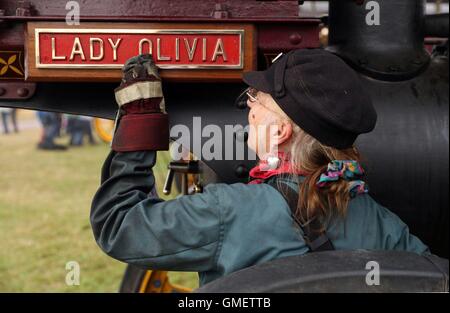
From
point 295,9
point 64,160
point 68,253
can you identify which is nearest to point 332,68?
point 295,9

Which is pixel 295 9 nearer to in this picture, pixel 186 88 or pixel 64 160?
pixel 186 88

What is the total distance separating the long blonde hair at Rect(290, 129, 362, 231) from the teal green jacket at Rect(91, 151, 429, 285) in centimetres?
4

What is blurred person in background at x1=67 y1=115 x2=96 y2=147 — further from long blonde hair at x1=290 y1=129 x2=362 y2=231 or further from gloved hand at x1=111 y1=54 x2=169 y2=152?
long blonde hair at x1=290 y1=129 x2=362 y2=231

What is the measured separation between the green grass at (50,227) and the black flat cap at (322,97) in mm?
1936

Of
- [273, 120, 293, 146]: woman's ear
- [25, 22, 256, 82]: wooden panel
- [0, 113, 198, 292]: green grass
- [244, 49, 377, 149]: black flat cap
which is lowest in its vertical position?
[0, 113, 198, 292]: green grass

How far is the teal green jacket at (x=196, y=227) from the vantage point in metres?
1.21

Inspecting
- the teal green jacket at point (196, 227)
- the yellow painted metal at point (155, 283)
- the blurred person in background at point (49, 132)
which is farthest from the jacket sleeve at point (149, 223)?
the blurred person in background at point (49, 132)

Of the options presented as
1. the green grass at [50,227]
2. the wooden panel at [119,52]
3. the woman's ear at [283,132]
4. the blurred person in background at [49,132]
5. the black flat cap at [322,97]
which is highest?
the wooden panel at [119,52]

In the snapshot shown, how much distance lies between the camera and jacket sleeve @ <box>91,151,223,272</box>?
3.97 feet

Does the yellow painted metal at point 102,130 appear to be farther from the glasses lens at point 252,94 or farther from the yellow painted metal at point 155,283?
the glasses lens at point 252,94

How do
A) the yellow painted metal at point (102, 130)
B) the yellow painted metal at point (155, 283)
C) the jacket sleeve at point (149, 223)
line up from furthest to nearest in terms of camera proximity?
the yellow painted metal at point (102, 130) → the yellow painted metal at point (155, 283) → the jacket sleeve at point (149, 223)

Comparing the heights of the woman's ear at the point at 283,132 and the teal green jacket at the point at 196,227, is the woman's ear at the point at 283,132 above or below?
above

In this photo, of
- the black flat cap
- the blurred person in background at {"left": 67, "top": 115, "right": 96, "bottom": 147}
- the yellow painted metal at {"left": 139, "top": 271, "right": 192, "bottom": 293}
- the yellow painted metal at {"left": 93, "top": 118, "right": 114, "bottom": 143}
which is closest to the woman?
the black flat cap
